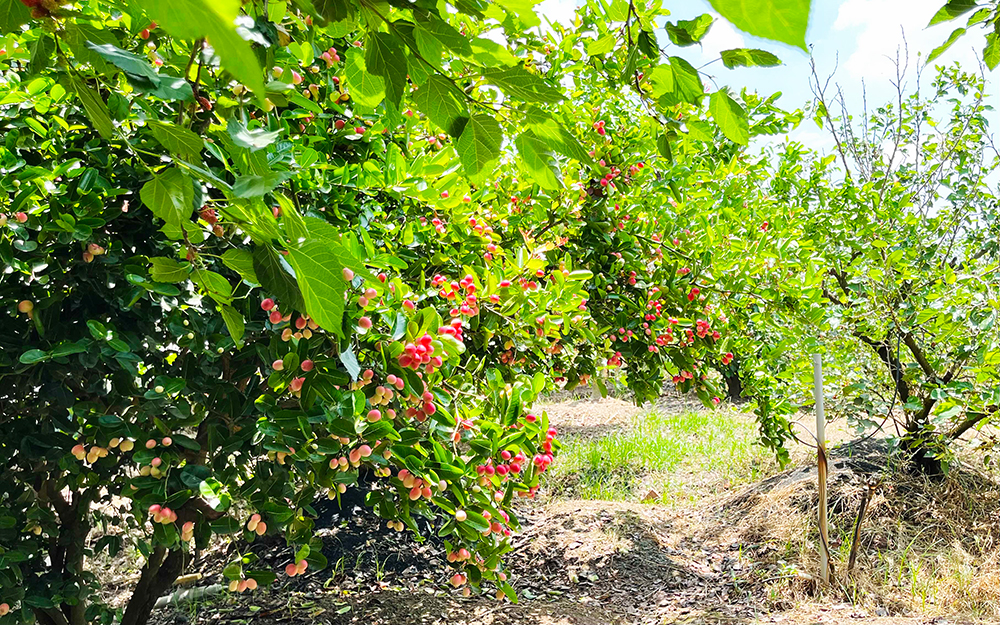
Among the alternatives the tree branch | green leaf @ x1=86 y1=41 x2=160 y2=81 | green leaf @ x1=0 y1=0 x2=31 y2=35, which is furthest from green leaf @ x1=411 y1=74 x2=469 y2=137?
the tree branch

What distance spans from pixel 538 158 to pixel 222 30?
1.95 ft

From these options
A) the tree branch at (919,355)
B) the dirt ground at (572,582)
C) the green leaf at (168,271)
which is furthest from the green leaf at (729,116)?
the tree branch at (919,355)

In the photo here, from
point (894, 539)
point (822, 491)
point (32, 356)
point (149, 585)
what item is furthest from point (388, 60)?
point (894, 539)

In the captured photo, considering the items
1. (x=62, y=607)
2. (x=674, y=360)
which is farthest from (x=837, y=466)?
(x=62, y=607)

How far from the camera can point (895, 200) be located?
3996 mm

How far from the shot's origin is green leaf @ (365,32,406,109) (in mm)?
660

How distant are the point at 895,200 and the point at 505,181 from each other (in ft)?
8.11

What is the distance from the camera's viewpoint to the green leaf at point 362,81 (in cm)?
86

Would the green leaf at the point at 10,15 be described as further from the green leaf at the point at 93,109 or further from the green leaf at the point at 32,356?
the green leaf at the point at 32,356

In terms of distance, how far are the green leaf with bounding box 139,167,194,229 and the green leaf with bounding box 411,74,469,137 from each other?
0.25m

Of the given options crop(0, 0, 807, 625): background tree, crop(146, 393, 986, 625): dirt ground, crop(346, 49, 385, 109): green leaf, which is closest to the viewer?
crop(346, 49, 385, 109): green leaf

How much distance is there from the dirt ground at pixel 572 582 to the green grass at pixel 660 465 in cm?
48

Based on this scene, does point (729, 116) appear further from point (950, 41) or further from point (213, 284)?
point (213, 284)

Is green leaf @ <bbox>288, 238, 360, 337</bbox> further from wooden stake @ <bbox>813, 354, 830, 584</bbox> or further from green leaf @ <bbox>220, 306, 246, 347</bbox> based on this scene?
wooden stake @ <bbox>813, 354, 830, 584</bbox>
